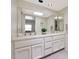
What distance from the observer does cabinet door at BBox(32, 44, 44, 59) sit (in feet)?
8.56

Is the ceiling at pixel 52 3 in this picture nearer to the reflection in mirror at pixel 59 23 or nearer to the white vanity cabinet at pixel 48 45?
the reflection in mirror at pixel 59 23

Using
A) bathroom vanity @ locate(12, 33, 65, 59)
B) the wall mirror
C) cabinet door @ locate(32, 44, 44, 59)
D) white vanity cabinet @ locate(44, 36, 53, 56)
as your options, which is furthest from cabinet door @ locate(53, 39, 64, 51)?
cabinet door @ locate(32, 44, 44, 59)

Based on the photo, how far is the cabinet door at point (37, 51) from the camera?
2610mm

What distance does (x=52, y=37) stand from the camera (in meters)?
3.67

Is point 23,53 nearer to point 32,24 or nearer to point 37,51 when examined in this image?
point 37,51

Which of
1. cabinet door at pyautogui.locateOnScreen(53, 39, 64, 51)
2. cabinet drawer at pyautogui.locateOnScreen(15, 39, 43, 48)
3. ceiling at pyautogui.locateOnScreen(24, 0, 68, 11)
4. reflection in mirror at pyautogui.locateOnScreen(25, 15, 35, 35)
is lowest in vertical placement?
cabinet door at pyautogui.locateOnScreen(53, 39, 64, 51)

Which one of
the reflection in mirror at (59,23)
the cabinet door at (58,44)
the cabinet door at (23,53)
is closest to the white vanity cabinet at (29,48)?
the cabinet door at (23,53)

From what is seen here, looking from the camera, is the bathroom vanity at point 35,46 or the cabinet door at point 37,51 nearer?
the bathroom vanity at point 35,46

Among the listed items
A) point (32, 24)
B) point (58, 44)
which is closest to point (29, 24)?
point (32, 24)

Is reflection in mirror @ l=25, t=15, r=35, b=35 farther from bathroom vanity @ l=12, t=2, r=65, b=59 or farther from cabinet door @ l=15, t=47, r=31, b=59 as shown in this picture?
cabinet door @ l=15, t=47, r=31, b=59

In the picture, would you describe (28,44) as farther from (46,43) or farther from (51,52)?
(51,52)

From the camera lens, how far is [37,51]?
9.15ft

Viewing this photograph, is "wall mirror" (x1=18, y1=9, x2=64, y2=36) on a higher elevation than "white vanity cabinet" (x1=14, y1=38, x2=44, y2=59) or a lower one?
higher

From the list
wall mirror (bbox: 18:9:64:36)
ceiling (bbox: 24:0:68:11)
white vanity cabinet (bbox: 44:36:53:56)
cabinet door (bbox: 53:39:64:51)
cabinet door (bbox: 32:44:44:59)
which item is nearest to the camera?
cabinet door (bbox: 32:44:44:59)
